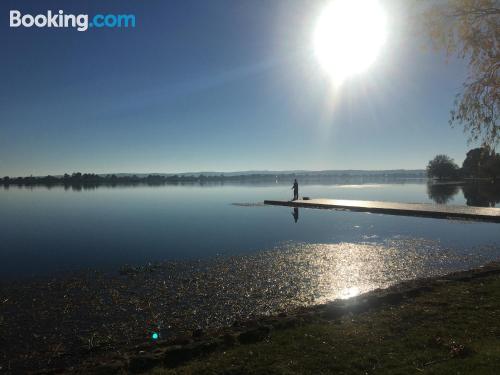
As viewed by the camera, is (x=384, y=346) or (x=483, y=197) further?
(x=483, y=197)

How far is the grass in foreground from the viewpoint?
252 inches

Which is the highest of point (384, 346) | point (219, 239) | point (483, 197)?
point (483, 197)

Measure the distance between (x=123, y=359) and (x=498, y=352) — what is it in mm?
6841

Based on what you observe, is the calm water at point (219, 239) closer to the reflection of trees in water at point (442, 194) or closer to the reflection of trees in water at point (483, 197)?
the reflection of trees in water at point (483, 197)

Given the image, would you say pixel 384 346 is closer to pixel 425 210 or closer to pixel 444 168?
pixel 425 210

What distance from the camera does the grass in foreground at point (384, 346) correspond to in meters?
6.39

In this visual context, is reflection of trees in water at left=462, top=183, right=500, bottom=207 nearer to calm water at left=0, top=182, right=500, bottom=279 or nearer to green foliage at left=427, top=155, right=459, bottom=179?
calm water at left=0, top=182, right=500, bottom=279

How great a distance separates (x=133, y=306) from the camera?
1158cm

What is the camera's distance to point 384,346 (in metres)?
7.22

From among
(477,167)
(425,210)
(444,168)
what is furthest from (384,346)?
(444,168)

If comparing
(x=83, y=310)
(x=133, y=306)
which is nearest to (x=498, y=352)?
(x=133, y=306)

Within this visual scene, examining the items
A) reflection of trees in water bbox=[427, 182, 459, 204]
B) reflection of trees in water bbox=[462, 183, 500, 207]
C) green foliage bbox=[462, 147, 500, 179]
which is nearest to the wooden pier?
reflection of trees in water bbox=[462, 183, 500, 207]

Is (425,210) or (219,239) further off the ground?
(425,210)

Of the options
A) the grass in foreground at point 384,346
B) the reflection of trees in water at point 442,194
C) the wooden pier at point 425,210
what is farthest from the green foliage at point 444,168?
the grass in foreground at point 384,346
